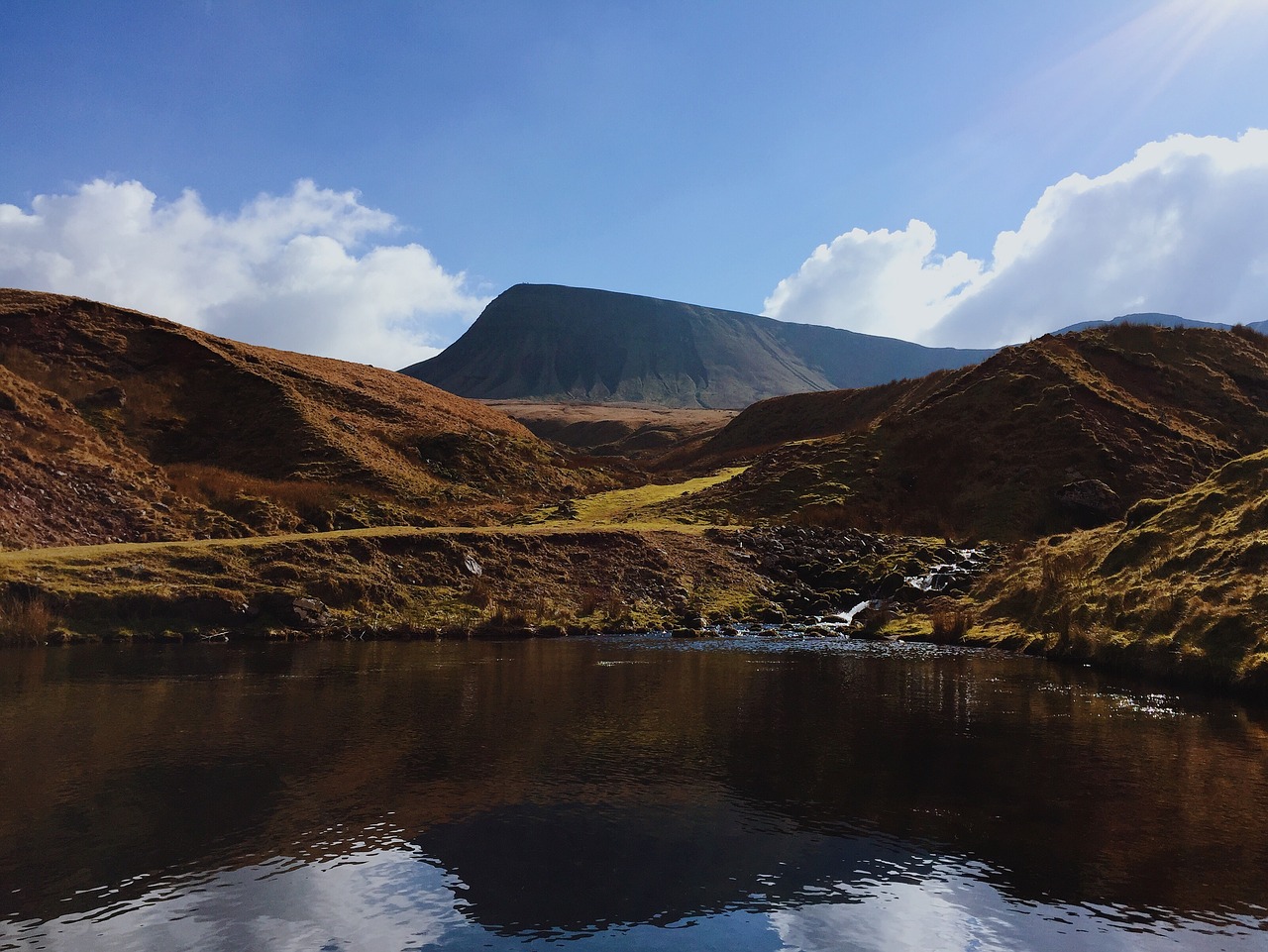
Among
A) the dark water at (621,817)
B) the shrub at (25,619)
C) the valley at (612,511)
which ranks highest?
the valley at (612,511)

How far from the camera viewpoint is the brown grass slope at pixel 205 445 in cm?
4869

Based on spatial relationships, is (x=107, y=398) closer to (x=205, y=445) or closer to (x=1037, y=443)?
(x=205, y=445)

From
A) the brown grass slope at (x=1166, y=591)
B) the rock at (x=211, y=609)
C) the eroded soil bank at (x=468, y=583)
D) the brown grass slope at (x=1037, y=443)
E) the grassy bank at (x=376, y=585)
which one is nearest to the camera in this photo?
the brown grass slope at (x=1166, y=591)

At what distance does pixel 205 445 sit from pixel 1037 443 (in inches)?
2487

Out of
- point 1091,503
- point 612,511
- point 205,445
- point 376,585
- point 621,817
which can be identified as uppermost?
point 205,445

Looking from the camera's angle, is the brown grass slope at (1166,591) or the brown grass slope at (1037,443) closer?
the brown grass slope at (1166,591)

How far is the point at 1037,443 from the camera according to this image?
66750 mm

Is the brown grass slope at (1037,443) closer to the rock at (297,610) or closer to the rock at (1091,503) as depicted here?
the rock at (1091,503)

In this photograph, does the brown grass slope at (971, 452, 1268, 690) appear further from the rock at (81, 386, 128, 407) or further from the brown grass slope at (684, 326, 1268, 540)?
the rock at (81, 386, 128, 407)

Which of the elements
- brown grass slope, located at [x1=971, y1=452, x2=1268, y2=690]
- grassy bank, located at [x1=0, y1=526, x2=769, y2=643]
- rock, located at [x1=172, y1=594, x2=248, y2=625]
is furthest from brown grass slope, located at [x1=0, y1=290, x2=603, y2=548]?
brown grass slope, located at [x1=971, y1=452, x2=1268, y2=690]

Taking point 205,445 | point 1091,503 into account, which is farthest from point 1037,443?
point 205,445

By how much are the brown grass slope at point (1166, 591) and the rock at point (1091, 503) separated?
18470 mm

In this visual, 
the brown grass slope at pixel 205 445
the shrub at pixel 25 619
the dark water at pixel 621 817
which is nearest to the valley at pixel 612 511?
the shrub at pixel 25 619

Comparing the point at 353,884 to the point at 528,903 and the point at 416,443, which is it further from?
the point at 416,443
